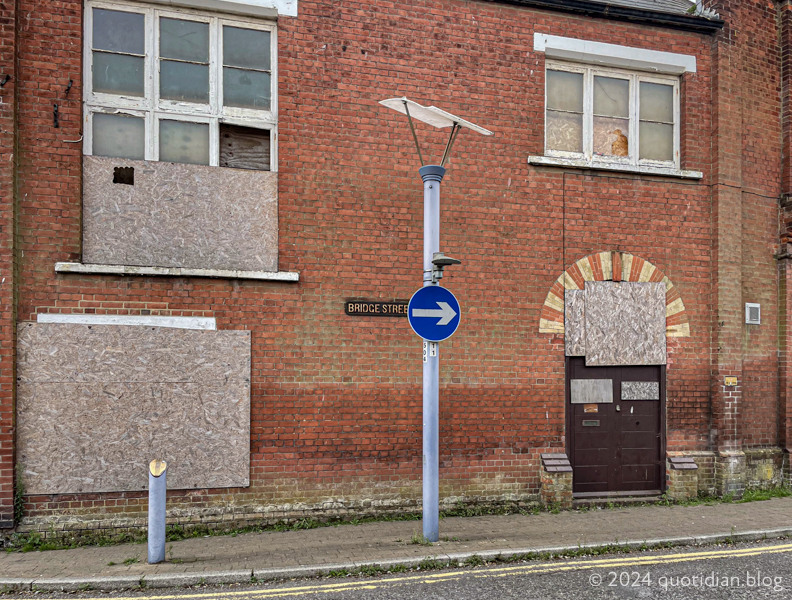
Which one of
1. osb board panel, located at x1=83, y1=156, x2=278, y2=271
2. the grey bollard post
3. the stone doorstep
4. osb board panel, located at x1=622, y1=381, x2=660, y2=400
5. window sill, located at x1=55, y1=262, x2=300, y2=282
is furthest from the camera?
osb board panel, located at x1=622, y1=381, x2=660, y2=400

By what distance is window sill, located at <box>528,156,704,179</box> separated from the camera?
8.64 meters

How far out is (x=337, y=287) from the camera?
7.91 m

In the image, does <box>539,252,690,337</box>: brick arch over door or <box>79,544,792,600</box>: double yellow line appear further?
<box>539,252,690,337</box>: brick arch over door

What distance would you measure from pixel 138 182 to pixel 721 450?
9243mm

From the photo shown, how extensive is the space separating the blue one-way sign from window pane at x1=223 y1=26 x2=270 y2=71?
391 cm

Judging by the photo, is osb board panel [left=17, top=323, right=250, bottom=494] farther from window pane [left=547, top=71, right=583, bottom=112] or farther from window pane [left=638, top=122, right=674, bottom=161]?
window pane [left=638, top=122, right=674, bottom=161]

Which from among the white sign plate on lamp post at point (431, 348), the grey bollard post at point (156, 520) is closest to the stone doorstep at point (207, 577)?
the grey bollard post at point (156, 520)

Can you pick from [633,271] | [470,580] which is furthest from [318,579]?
[633,271]

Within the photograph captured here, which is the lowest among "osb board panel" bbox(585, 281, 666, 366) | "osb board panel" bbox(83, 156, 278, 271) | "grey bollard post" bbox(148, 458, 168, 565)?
"grey bollard post" bbox(148, 458, 168, 565)

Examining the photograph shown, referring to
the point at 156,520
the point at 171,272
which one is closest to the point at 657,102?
the point at 171,272

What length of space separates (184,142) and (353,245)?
257 centimetres

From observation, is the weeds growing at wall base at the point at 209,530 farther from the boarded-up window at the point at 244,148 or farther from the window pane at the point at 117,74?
the window pane at the point at 117,74

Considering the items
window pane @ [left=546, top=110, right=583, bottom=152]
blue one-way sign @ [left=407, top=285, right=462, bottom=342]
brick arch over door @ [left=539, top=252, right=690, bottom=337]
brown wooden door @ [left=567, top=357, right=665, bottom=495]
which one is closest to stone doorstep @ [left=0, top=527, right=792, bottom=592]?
blue one-way sign @ [left=407, top=285, right=462, bottom=342]

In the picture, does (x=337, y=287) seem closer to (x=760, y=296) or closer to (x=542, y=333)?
(x=542, y=333)
